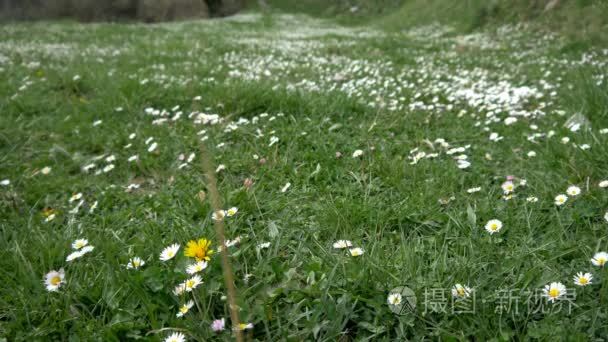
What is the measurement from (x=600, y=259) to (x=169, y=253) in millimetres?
2100

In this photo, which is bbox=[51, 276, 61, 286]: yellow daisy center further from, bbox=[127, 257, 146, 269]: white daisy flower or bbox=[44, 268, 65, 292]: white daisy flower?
bbox=[127, 257, 146, 269]: white daisy flower

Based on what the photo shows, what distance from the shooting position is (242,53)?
33.2ft

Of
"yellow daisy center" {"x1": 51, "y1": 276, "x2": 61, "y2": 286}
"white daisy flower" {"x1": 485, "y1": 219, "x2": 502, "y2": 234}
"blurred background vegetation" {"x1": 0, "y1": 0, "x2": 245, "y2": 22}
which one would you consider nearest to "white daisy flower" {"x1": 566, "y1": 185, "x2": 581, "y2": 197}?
"white daisy flower" {"x1": 485, "y1": 219, "x2": 502, "y2": 234}

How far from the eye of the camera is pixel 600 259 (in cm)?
194

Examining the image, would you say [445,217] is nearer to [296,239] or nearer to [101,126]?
[296,239]

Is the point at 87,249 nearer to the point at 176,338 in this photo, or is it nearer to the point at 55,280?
the point at 55,280

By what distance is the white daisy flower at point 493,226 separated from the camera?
7.49 ft

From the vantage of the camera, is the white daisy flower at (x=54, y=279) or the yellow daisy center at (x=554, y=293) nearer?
the yellow daisy center at (x=554, y=293)

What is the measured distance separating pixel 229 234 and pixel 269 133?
69.1 inches

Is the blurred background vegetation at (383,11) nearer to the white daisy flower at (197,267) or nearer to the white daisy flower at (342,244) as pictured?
the white daisy flower at (342,244)

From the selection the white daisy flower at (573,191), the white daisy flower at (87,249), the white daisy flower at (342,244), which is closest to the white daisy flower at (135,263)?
the white daisy flower at (87,249)

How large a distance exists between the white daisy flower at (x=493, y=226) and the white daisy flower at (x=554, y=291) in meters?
0.48

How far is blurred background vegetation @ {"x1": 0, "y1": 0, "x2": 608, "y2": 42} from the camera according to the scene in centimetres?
916

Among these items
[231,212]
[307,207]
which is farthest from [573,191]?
[231,212]
